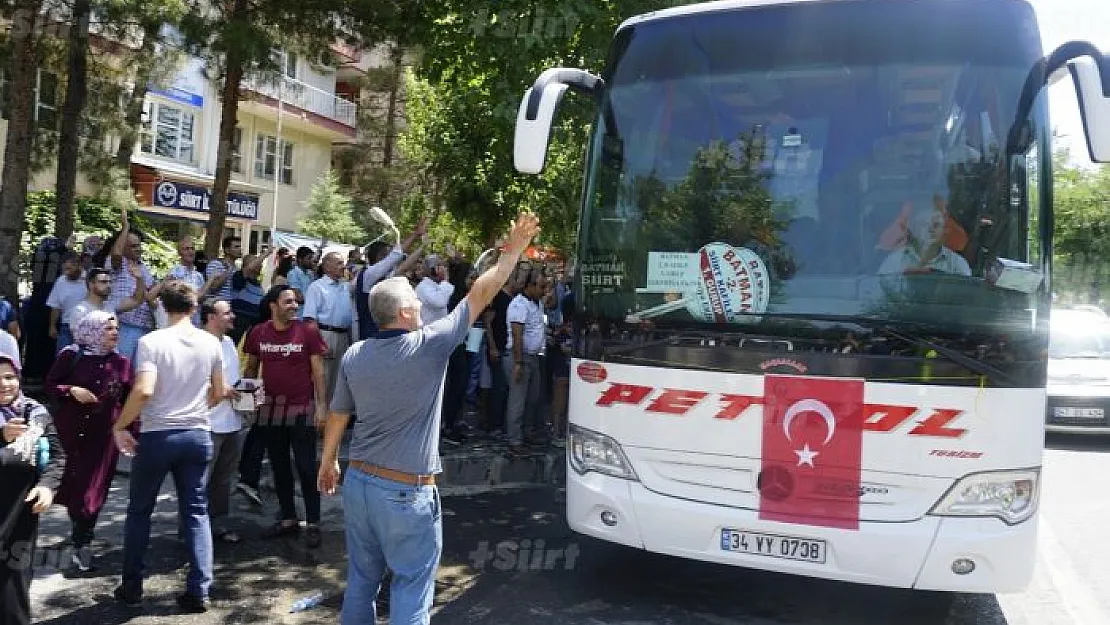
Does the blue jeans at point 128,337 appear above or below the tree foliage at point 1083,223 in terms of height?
below

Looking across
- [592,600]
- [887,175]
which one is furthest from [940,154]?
[592,600]

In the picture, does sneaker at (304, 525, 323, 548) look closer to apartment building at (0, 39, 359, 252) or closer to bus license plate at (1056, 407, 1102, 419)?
bus license plate at (1056, 407, 1102, 419)

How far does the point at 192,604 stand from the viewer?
5.11 meters

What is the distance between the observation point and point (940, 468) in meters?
4.64

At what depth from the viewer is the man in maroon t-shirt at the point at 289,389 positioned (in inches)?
247

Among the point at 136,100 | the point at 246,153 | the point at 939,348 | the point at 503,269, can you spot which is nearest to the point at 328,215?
the point at 246,153

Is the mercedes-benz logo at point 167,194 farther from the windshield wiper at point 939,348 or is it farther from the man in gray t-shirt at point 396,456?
the windshield wiper at point 939,348

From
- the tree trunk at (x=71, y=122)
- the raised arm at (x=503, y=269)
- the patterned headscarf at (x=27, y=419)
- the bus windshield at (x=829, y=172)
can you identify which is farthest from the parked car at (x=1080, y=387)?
→ the tree trunk at (x=71, y=122)

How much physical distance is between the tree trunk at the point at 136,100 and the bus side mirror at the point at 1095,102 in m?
11.2

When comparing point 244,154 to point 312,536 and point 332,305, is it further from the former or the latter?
point 312,536

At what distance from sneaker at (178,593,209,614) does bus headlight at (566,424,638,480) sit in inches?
85.6

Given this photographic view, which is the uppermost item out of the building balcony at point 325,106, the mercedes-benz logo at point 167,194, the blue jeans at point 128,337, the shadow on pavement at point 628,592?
the building balcony at point 325,106

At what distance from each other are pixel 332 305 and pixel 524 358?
2.20m

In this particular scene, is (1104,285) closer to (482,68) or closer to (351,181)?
(351,181)
